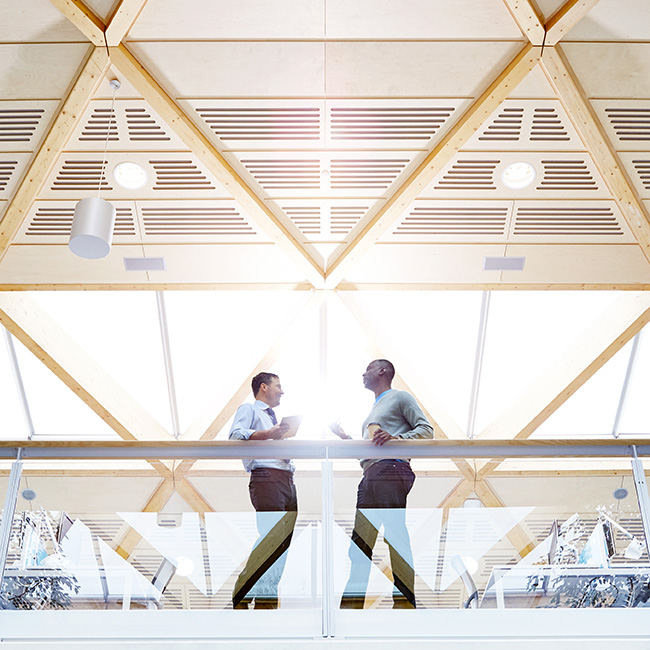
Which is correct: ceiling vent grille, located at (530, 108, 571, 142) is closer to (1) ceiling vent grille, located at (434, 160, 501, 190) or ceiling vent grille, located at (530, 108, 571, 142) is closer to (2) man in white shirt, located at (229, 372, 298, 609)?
(1) ceiling vent grille, located at (434, 160, 501, 190)

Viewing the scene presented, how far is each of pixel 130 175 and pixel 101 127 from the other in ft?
1.90

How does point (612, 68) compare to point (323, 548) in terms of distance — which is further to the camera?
point (612, 68)

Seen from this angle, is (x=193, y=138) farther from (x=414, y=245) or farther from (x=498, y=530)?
(x=498, y=530)

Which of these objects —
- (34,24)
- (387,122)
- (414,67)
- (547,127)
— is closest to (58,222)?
(34,24)

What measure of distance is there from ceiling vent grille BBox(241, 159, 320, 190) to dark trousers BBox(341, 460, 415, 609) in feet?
11.9

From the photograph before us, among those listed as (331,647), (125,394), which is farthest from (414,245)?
(331,647)

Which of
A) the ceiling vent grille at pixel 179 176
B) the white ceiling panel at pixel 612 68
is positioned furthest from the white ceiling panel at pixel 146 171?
the white ceiling panel at pixel 612 68

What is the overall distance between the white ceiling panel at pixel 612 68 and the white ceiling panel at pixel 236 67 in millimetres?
2021

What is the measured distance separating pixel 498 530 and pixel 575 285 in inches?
189

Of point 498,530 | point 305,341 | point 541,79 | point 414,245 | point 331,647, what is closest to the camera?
point 331,647

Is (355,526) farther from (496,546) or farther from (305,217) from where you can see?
(305,217)

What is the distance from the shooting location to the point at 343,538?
438cm

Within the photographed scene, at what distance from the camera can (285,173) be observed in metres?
7.42

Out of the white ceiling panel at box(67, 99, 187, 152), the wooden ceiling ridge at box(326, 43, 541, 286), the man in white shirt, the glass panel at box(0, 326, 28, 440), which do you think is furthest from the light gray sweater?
the glass panel at box(0, 326, 28, 440)
